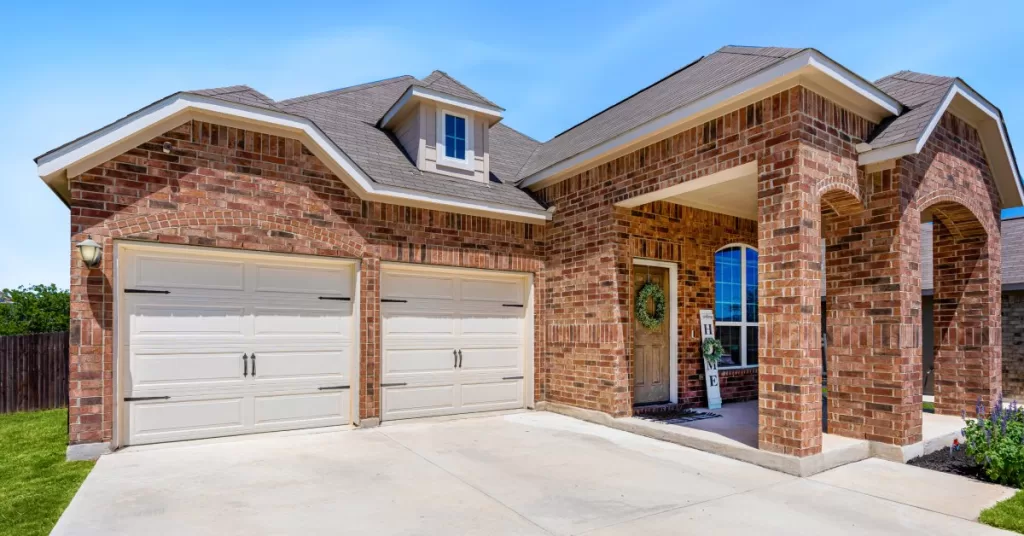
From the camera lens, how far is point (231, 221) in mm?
6594

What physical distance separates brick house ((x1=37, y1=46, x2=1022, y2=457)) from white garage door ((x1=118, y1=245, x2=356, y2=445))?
26mm

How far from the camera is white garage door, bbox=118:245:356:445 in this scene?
6.21 m

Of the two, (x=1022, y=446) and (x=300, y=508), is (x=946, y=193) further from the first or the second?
(x=300, y=508)

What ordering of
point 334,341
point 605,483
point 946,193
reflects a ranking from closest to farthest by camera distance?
point 605,483 → point 946,193 → point 334,341

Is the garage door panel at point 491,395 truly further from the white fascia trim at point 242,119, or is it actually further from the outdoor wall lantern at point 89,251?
the outdoor wall lantern at point 89,251

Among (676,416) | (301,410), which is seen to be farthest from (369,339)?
(676,416)

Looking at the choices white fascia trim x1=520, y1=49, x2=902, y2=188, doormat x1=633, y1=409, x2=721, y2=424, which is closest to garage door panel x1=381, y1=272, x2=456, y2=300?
white fascia trim x1=520, y1=49, x2=902, y2=188

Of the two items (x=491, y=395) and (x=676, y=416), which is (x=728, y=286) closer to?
(x=676, y=416)

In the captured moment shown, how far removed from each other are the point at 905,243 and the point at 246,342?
788 centimetres

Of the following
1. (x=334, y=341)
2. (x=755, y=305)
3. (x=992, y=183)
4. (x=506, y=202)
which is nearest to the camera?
(x=334, y=341)

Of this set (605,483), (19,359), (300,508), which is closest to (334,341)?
(300,508)

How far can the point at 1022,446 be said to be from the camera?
502 cm

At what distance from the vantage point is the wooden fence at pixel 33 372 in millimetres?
9406

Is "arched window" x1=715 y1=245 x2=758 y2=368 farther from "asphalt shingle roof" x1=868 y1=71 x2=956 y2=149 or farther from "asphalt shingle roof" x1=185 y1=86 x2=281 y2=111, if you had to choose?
"asphalt shingle roof" x1=185 y1=86 x2=281 y2=111
